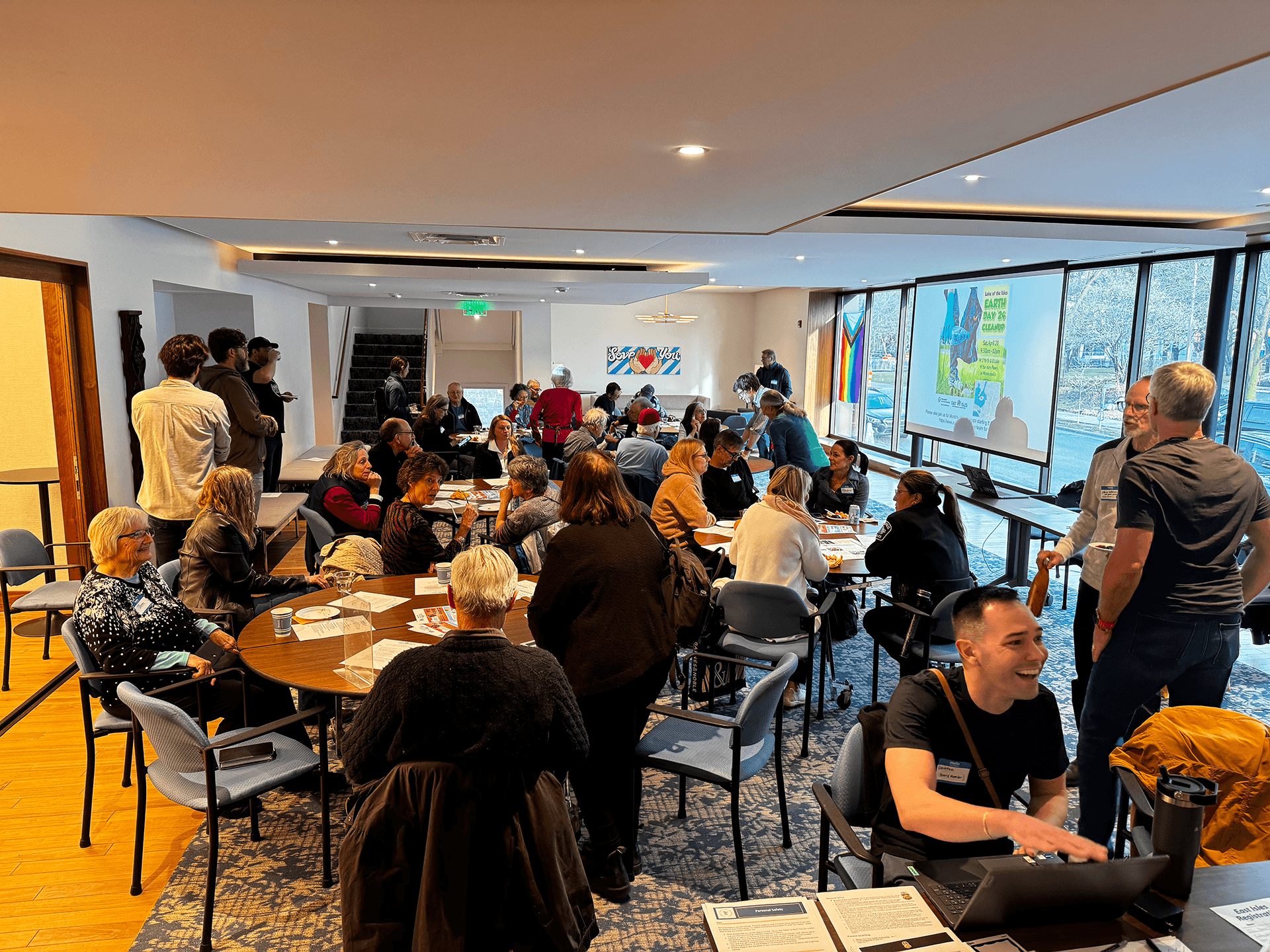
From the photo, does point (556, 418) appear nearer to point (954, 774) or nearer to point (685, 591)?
point (685, 591)

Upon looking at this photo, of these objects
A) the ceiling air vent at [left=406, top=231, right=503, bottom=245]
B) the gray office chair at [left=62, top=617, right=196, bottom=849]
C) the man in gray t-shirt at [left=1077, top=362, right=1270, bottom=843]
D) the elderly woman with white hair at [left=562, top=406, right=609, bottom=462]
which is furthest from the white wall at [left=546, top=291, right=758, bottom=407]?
the man in gray t-shirt at [left=1077, top=362, right=1270, bottom=843]

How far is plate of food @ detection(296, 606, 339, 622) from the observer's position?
136 inches

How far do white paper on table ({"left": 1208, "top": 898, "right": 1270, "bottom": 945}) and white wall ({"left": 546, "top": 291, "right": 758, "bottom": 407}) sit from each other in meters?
16.7

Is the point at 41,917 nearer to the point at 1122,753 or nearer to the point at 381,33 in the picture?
the point at 381,33

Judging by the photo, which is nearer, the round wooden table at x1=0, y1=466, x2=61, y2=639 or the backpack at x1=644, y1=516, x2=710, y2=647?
the backpack at x1=644, y1=516, x2=710, y2=647

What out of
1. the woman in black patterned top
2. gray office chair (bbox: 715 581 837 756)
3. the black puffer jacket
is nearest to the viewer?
the black puffer jacket

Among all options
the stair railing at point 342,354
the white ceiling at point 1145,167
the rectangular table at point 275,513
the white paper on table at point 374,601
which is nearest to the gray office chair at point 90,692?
the white paper on table at point 374,601

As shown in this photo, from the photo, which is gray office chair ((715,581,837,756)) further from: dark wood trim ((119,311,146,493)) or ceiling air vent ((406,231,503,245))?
dark wood trim ((119,311,146,493))

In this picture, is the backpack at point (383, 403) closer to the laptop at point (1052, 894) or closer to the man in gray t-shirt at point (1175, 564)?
the man in gray t-shirt at point (1175, 564)

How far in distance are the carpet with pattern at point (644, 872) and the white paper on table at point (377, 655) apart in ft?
2.62

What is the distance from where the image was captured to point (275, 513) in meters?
6.59

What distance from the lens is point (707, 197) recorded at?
374cm

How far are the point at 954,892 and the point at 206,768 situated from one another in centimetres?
223

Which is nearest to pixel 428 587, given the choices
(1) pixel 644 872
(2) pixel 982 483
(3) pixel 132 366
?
(1) pixel 644 872
